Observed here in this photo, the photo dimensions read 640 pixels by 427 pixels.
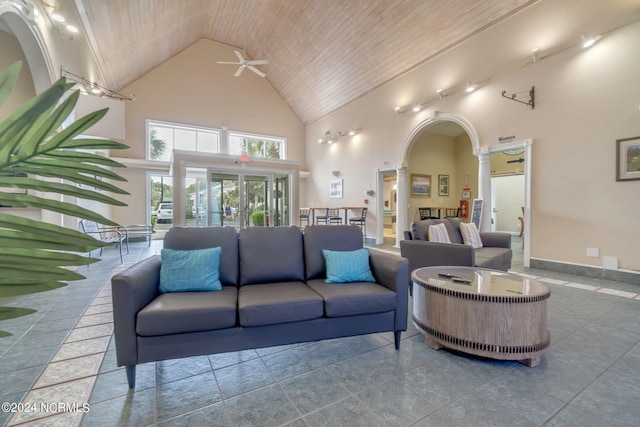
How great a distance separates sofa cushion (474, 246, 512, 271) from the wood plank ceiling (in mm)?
4159

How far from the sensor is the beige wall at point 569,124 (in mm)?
4156

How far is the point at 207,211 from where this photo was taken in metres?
7.69

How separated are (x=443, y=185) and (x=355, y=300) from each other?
8606 mm

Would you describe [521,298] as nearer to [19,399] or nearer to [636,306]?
[636,306]

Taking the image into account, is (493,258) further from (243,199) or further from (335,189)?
(335,189)

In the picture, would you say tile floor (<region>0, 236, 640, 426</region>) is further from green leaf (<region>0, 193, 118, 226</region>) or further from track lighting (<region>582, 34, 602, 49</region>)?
track lighting (<region>582, 34, 602, 49</region>)

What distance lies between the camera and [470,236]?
14.4 feet

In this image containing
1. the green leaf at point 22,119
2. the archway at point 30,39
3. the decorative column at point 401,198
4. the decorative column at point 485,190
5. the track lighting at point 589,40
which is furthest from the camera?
the decorative column at point 401,198

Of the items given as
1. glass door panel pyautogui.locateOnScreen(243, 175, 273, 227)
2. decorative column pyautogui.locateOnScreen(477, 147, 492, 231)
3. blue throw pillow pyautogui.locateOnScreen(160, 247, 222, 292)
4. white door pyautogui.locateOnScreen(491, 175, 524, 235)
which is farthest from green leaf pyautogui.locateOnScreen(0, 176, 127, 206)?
white door pyautogui.locateOnScreen(491, 175, 524, 235)

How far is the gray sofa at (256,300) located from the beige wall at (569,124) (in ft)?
13.1

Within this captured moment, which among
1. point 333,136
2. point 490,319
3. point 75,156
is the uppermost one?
point 333,136

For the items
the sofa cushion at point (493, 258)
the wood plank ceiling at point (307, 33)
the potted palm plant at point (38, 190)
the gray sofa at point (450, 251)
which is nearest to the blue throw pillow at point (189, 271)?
the potted palm plant at point (38, 190)

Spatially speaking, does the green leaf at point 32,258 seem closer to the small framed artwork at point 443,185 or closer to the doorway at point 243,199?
the doorway at point 243,199

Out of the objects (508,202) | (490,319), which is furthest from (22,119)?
(508,202)
